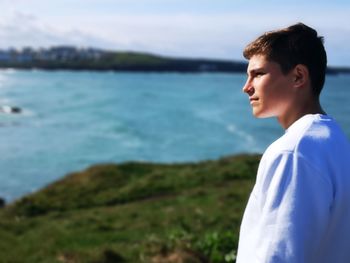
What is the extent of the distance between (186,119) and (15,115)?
67.2 ft

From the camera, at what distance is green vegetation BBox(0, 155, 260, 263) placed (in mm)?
10594

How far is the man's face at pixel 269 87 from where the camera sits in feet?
8.01

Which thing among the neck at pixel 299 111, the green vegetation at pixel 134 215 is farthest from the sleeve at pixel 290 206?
the green vegetation at pixel 134 215

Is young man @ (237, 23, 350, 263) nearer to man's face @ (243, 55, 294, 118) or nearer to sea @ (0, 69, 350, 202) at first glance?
man's face @ (243, 55, 294, 118)

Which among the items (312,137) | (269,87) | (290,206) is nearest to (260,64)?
(269,87)

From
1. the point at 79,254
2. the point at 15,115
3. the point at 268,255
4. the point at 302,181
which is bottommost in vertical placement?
the point at 15,115

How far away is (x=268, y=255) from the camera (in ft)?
7.32

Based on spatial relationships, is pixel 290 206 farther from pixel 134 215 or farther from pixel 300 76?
pixel 134 215

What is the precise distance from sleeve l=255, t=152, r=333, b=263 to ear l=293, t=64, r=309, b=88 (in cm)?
33

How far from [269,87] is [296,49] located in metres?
0.17

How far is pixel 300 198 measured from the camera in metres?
2.20

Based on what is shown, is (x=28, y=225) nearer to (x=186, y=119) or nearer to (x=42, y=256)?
(x=42, y=256)

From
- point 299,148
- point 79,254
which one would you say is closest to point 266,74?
point 299,148

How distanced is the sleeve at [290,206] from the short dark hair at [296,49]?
0.38 meters
